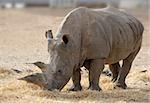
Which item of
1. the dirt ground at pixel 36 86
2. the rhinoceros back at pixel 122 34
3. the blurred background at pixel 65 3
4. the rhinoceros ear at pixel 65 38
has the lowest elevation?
the blurred background at pixel 65 3

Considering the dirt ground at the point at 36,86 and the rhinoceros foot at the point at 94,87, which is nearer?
the dirt ground at the point at 36,86

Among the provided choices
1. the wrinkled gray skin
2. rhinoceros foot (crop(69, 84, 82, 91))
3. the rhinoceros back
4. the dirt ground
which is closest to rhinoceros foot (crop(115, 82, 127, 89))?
the wrinkled gray skin

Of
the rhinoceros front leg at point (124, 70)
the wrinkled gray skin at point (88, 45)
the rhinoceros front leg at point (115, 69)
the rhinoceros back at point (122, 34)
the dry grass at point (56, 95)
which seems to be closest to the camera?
the dry grass at point (56, 95)

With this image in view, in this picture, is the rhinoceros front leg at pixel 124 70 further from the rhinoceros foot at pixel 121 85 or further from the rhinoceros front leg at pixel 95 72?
the rhinoceros front leg at pixel 95 72

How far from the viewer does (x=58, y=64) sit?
11.0 meters

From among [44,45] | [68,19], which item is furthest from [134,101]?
[44,45]

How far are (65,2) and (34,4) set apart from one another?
13.7 feet

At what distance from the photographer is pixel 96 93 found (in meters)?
11.0

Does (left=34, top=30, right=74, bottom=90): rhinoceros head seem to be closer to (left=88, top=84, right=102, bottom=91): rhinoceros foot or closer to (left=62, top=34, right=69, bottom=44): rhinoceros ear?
(left=62, top=34, right=69, bottom=44): rhinoceros ear

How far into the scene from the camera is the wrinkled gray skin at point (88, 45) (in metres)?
11.1

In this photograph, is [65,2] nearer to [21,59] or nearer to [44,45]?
[44,45]

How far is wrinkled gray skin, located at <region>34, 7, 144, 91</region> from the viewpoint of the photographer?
1107 cm

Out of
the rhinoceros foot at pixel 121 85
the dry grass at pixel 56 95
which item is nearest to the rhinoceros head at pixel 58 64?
the dry grass at pixel 56 95

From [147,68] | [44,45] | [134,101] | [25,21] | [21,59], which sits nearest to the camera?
[134,101]
